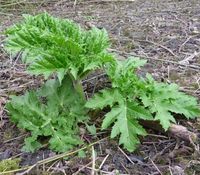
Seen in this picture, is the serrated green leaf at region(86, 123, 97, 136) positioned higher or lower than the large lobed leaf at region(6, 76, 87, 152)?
lower

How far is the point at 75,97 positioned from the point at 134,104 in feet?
1.04

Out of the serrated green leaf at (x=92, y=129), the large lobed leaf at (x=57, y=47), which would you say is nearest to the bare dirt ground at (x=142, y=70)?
the serrated green leaf at (x=92, y=129)

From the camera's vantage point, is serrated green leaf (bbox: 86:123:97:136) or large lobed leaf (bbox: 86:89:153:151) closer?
large lobed leaf (bbox: 86:89:153:151)

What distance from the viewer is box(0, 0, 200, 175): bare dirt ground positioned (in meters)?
1.92

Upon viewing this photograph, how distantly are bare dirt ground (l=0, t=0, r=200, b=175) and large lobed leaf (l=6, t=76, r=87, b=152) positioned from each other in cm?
6

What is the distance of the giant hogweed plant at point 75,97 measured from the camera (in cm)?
198

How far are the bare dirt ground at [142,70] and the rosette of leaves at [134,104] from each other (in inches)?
3.7

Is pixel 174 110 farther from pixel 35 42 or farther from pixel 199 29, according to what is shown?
pixel 199 29

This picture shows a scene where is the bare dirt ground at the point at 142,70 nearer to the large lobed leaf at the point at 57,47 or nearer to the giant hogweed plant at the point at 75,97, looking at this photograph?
the giant hogweed plant at the point at 75,97

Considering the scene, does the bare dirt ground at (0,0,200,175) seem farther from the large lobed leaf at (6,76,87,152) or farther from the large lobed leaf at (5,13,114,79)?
the large lobed leaf at (5,13,114,79)

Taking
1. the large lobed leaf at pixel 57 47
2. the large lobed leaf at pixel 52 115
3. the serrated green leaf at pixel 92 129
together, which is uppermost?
the large lobed leaf at pixel 57 47

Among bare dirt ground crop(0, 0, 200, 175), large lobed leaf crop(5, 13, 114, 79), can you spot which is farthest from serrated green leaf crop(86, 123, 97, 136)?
large lobed leaf crop(5, 13, 114, 79)

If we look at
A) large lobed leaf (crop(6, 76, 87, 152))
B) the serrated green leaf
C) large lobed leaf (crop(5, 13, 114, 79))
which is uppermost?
large lobed leaf (crop(5, 13, 114, 79))

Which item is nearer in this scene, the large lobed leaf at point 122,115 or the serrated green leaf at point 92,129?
the large lobed leaf at point 122,115
